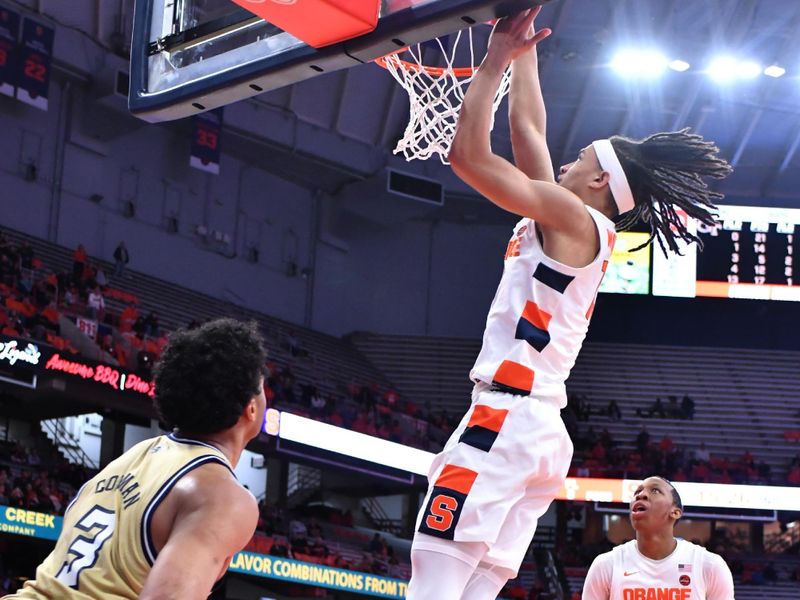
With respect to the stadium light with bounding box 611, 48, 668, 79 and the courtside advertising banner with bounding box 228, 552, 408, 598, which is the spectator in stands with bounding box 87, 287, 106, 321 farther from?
the stadium light with bounding box 611, 48, 668, 79

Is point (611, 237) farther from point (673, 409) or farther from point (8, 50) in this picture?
point (673, 409)

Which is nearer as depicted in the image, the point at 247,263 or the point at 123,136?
the point at 123,136

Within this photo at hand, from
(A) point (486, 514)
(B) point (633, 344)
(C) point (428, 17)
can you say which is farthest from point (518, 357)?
(B) point (633, 344)

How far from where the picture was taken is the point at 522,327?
3.87m

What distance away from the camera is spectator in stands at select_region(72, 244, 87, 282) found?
2025 centimetres

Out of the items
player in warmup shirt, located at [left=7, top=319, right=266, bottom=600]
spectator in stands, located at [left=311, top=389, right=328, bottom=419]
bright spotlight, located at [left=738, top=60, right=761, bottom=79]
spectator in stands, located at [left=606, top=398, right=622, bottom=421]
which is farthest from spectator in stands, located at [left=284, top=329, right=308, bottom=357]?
player in warmup shirt, located at [left=7, top=319, right=266, bottom=600]

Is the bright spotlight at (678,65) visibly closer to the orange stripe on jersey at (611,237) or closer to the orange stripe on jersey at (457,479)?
the orange stripe on jersey at (611,237)

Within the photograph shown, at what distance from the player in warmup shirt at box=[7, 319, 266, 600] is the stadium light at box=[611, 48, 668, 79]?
21504mm

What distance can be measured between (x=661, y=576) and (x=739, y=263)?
18.5 meters

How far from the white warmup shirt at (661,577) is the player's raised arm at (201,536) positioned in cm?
385

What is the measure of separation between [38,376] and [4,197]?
5.85 metres

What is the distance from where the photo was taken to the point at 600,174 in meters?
4.12

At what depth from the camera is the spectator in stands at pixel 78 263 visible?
20250mm

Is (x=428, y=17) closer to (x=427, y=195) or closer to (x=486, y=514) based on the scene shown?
(x=486, y=514)
